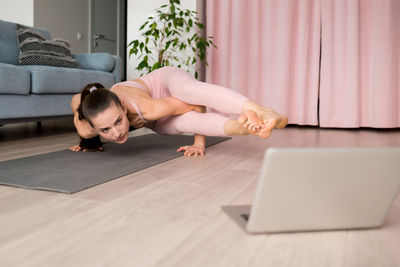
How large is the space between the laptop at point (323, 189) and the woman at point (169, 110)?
0.63 metres

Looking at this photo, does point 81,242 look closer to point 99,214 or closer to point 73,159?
point 99,214

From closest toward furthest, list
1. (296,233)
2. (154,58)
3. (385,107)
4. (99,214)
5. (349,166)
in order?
1. (349,166)
2. (296,233)
3. (99,214)
4. (385,107)
5. (154,58)

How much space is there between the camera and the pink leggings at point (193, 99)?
1682 millimetres

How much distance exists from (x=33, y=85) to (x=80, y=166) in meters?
1.13

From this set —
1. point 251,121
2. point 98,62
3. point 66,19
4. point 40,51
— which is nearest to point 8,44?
point 40,51

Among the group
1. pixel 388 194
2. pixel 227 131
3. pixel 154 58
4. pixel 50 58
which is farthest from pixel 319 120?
pixel 388 194

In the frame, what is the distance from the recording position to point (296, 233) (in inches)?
33.7

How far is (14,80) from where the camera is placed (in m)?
2.28

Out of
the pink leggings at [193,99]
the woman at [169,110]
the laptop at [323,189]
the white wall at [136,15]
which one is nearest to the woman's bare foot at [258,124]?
the woman at [169,110]

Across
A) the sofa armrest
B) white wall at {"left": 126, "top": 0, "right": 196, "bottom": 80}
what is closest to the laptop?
the sofa armrest

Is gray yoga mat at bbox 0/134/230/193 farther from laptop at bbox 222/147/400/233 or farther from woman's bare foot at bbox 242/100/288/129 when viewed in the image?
laptop at bbox 222/147/400/233

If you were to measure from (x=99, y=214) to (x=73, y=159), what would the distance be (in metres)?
0.81

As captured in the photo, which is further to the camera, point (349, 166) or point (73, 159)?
point (73, 159)

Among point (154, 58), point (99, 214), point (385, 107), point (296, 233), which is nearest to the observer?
point (296, 233)
